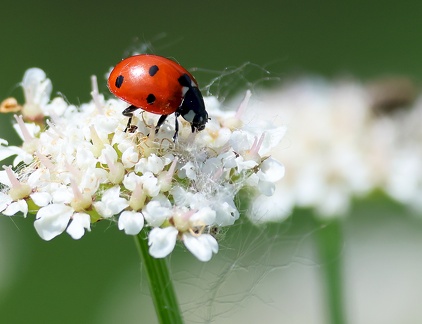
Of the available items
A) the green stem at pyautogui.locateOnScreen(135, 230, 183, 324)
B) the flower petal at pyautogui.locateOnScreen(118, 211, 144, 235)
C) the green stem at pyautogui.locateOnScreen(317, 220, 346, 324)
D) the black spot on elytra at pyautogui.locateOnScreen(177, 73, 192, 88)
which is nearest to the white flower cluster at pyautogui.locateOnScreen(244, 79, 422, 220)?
the green stem at pyautogui.locateOnScreen(317, 220, 346, 324)

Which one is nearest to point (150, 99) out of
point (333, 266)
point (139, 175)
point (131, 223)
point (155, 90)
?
point (155, 90)

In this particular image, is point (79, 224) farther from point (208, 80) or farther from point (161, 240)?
point (208, 80)

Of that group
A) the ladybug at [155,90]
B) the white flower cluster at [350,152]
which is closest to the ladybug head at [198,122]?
the ladybug at [155,90]

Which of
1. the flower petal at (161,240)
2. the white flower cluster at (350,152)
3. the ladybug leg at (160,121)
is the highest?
the ladybug leg at (160,121)

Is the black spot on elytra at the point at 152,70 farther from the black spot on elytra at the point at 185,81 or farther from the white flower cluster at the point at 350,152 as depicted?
the white flower cluster at the point at 350,152

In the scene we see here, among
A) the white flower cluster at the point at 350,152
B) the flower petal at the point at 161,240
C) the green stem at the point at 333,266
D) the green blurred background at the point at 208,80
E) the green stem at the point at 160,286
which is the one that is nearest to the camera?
the flower petal at the point at 161,240

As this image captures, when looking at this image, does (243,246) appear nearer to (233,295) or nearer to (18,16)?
(233,295)

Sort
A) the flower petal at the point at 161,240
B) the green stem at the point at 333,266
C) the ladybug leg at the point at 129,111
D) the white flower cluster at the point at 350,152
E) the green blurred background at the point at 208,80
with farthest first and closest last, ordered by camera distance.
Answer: the green blurred background at the point at 208,80
the white flower cluster at the point at 350,152
the green stem at the point at 333,266
the ladybug leg at the point at 129,111
the flower petal at the point at 161,240
